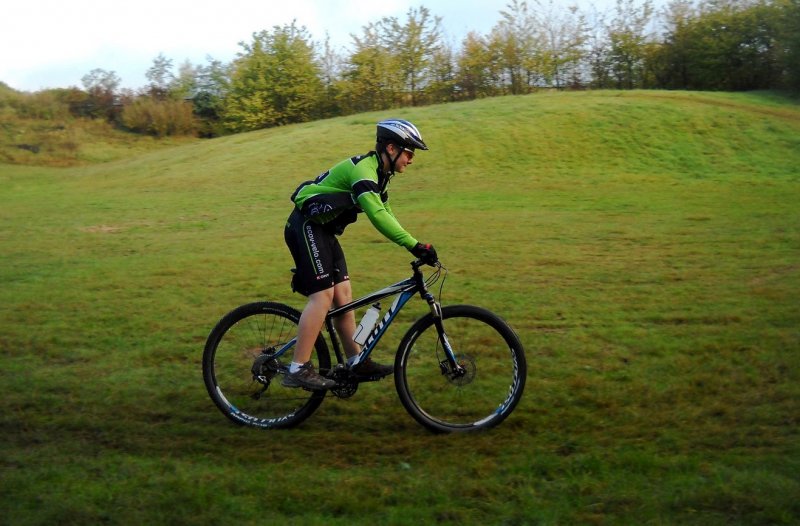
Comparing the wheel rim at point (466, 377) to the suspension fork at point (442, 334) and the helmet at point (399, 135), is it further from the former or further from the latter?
the helmet at point (399, 135)

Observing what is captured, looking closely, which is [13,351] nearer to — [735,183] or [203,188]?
[203,188]

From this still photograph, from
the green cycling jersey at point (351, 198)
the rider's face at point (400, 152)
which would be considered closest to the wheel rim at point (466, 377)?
the green cycling jersey at point (351, 198)

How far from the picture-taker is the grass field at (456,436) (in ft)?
14.9

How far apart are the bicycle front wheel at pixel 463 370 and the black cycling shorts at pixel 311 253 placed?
0.77 m

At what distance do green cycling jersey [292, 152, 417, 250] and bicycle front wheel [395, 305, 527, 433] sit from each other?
0.74 m

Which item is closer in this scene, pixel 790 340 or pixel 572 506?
pixel 572 506

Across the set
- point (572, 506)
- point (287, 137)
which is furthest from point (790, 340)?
point (287, 137)

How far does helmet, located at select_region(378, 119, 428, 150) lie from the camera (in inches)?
222

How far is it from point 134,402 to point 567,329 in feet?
15.1

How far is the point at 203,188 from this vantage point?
2750 cm

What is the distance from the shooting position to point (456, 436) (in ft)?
18.4

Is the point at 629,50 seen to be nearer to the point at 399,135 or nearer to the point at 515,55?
the point at 515,55

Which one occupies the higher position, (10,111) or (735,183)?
(10,111)

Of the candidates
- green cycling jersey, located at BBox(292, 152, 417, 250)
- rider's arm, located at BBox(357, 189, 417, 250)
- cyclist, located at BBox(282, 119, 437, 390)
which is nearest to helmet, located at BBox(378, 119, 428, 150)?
cyclist, located at BBox(282, 119, 437, 390)
